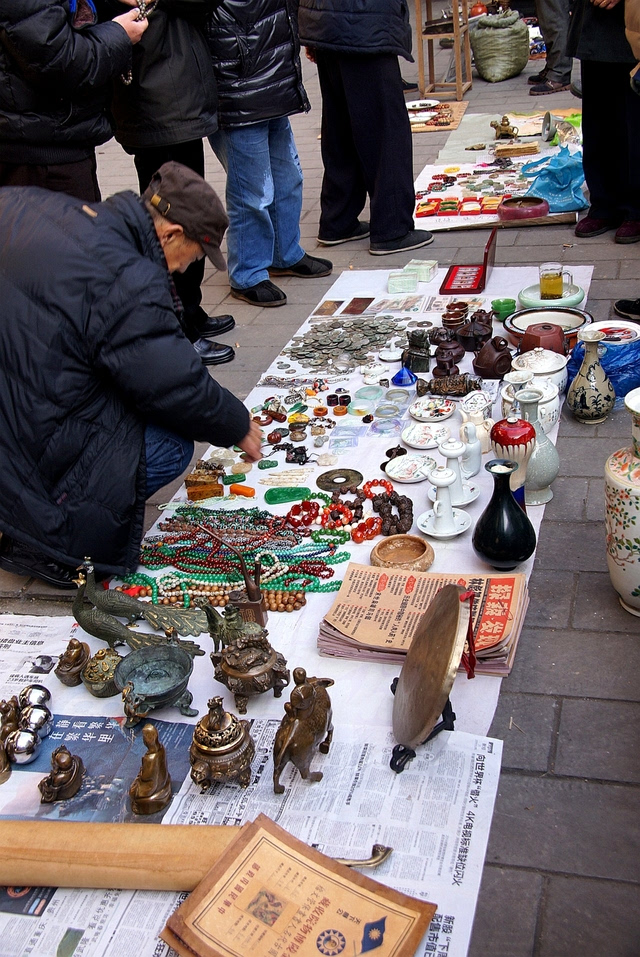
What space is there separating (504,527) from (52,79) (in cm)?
237

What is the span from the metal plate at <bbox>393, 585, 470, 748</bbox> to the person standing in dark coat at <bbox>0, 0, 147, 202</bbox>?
2.50 metres

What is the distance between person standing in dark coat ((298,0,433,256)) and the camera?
4.79 meters

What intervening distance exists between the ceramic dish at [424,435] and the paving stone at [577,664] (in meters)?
1.02

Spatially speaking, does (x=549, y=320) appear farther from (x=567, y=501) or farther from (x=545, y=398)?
(x=567, y=501)

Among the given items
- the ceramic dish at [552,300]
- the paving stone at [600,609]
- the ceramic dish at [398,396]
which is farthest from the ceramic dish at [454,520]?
the ceramic dish at [552,300]

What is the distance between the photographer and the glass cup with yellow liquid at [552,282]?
406 centimetres

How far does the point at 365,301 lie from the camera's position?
4730 millimetres

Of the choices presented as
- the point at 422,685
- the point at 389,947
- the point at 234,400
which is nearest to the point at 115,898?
the point at 389,947

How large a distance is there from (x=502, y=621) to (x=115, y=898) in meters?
1.18

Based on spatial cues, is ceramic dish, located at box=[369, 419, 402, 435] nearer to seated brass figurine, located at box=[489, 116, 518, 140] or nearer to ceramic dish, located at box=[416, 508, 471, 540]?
ceramic dish, located at box=[416, 508, 471, 540]

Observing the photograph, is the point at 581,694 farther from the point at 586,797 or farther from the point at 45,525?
the point at 45,525

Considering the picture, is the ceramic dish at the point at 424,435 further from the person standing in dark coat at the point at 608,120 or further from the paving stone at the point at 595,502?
the person standing in dark coat at the point at 608,120

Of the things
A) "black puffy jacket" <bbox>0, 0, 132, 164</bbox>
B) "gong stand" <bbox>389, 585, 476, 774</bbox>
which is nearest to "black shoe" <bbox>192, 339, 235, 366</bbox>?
"black puffy jacket" <bbox>0, 0, 132, 164</bbox>

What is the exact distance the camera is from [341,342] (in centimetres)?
428
